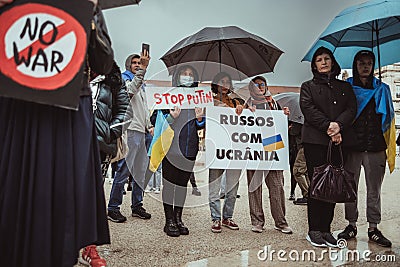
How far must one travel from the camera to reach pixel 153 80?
4.27 metres

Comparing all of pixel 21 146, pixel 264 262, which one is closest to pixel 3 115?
pixel 21 146

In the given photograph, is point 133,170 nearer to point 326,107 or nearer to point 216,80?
point 216,80

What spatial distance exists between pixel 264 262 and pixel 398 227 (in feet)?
Answer: 6.18

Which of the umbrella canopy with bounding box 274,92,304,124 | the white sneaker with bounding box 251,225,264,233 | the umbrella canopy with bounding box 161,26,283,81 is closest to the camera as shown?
the white sneaker with bounding box 251,225,264,233

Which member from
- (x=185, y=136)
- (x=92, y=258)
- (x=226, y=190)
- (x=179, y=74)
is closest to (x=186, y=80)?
(x=179, y=74)

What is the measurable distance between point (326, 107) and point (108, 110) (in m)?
1.81

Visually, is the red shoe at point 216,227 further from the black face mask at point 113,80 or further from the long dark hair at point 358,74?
the long dark hair at point 358,74

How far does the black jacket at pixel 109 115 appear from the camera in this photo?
2.91 meters

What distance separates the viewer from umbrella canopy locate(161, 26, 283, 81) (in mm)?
4160

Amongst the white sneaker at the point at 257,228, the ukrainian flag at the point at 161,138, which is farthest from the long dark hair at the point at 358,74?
the ukrainian flag at the point at 161,138

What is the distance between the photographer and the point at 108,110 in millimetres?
3064

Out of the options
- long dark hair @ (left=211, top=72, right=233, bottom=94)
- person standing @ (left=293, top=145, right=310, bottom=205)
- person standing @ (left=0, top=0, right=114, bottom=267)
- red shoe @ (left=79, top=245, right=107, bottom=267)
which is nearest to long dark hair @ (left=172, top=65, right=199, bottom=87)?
long dark hair @ (left=211, top=72, right=233, bottom=94)

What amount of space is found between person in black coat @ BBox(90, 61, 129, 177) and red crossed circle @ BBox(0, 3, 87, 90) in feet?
4.43

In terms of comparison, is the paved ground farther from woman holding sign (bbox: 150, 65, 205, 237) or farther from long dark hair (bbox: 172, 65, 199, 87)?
long dark hair (bbox: 172, 65, 199, 87)
